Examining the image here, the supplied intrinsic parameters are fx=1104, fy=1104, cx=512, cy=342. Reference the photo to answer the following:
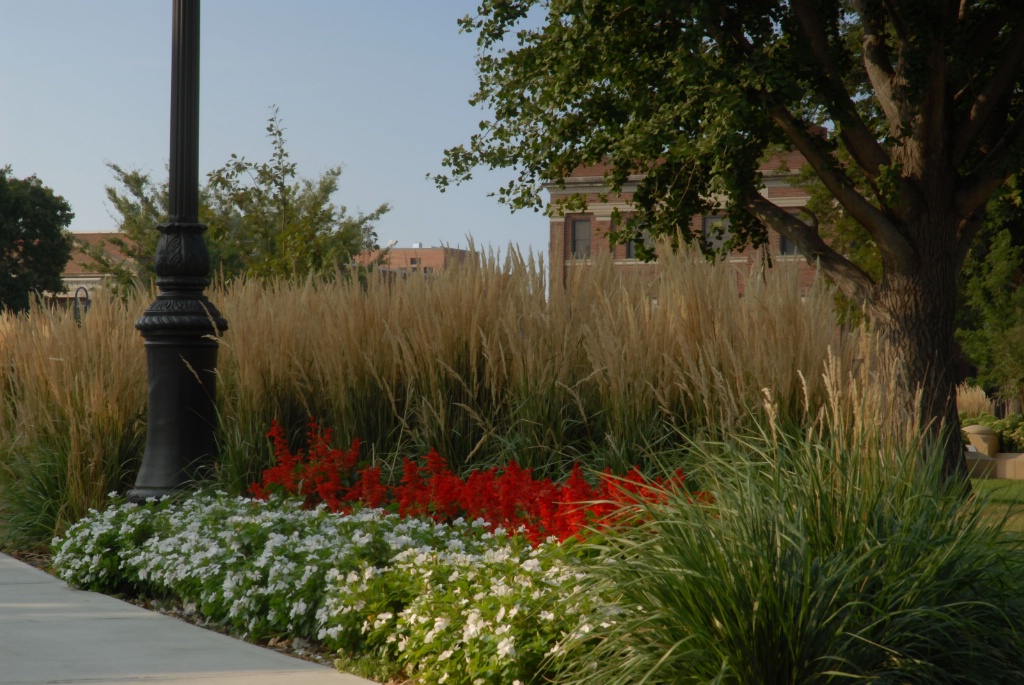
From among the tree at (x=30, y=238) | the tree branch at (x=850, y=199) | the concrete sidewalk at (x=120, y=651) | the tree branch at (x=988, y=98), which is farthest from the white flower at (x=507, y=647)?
the tree at (x=30, y=238)

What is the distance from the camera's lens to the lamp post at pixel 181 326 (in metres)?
7.63

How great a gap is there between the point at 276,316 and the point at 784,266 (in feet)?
12.4

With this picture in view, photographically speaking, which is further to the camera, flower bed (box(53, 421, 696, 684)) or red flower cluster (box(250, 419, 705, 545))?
red flower cluster (box(250, 419, 705, 545))

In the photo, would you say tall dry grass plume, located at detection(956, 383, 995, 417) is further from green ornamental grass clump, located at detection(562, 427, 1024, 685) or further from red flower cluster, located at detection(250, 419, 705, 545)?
green ornamental grass clump, located at detection(562, 427, 1024, 685)

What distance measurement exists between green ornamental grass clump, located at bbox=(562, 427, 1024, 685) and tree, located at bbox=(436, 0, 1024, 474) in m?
9.93

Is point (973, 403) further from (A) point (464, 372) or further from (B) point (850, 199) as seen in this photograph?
(A) point (464, 372)

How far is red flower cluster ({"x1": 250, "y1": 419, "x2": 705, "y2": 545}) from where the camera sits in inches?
197

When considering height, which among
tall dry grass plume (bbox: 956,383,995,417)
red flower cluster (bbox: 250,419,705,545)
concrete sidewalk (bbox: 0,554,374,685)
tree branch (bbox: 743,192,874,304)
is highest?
tree branch (bbox: 743,192,874,304)

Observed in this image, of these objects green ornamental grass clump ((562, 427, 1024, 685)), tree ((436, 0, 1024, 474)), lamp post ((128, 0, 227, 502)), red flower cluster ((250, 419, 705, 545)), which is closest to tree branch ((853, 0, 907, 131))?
tree ((436, 0, 1024, 474))

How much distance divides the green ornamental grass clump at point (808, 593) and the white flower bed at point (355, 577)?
26 centimetres

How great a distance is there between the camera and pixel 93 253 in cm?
4200

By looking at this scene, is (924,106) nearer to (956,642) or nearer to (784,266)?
(784,266)

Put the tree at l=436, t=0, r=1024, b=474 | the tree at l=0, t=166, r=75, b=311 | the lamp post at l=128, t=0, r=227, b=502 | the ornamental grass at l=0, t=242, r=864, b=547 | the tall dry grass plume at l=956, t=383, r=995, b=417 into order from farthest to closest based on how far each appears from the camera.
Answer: the tree at l=0, t=166, r=75, b=311, the tall dry grass plume at l=956, t=383, r=995, b=417, the tree at l=436, t=0, r=1024, b=474, the lamp post at l=128, t=0, r=227, b=502, the ornamental grass at l=0, t=242, r=864, b=547

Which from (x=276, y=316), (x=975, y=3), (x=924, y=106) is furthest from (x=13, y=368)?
(x=975, y=3)
